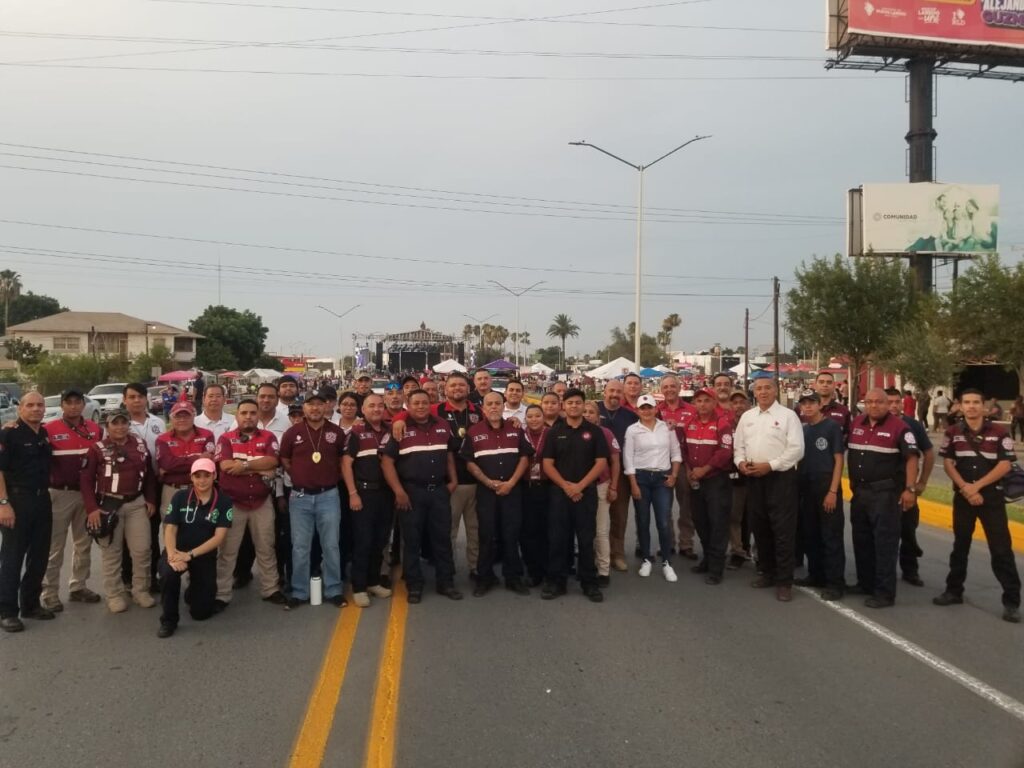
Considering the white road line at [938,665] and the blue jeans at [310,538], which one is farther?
the blue jeans at [310,538]

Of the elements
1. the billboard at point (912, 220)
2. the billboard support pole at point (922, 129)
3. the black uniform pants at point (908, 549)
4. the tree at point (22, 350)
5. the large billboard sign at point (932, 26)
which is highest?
the large billboard sign at point (932, 26)

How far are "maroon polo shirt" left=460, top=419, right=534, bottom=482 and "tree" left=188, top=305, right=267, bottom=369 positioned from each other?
7709 centimetres

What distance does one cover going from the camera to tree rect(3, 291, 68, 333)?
10153 cm

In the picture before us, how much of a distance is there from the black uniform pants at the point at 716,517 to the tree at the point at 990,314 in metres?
22.6

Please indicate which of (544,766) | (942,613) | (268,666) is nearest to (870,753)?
(544,766)

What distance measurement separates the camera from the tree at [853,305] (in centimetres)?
3478

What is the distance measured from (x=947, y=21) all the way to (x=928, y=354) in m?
21.3

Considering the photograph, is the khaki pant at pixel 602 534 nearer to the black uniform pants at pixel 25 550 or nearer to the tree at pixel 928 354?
the black uniform pants at pixel 25 550

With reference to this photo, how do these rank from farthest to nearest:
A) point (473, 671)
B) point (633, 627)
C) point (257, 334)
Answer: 1. point (257, 334)
2. point (633, 627)
3. point (473, 671)

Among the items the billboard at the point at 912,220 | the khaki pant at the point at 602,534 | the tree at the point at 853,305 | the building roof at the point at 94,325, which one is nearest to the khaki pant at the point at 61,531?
the khaki pant at the point at 602,534

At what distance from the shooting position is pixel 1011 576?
6.20 metres

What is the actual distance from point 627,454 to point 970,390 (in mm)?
2939

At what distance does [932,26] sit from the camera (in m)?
38.8

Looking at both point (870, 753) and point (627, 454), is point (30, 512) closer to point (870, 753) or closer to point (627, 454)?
point (627, 454)
